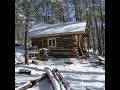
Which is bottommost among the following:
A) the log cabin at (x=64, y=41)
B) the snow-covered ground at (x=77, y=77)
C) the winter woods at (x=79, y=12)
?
the snow-covered ground at (x=77, y=77)

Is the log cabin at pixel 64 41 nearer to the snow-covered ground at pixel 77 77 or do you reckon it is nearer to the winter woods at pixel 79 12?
the winter woods at pixel 79 12

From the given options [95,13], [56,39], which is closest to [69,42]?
[56,39]

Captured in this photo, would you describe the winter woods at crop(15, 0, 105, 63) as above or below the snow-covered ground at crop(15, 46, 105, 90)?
above

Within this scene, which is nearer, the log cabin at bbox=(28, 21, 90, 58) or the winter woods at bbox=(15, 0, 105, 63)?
the log cabin at bbox=(28, 21, 90, 58)

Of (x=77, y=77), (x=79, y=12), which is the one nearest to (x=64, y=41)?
(x=77, y=77)

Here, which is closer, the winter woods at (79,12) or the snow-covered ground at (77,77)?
the snow-covered ground at (77,77)

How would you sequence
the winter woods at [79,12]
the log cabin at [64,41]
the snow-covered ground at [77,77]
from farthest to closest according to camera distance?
the winter woods at [79,12], the log cabin at [64,41], the snow-covered ground at [77,77]

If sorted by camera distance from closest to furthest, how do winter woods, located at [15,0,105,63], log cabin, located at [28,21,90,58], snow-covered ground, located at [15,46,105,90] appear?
snow-covered ground, located at [15,46,105,90] < log cabin, located at [28,21,90,58] < winter woods, located at [15,0,105,63]

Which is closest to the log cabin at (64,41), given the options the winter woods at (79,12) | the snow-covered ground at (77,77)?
the winter woods at (79,12)

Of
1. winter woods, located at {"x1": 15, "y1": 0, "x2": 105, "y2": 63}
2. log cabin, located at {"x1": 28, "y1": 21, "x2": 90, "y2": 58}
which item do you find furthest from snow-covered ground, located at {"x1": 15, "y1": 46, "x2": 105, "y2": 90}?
winter woods, located at {"x1": 15, "y1": 0, "x2": 105, "y2": 63}

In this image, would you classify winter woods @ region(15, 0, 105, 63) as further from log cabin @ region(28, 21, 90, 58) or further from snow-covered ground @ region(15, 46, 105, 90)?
snow-covered ground @ region(15, 46, 105, 90)

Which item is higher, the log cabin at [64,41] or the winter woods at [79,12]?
the winter woods at [79,12]

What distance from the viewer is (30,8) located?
63.0 feet
